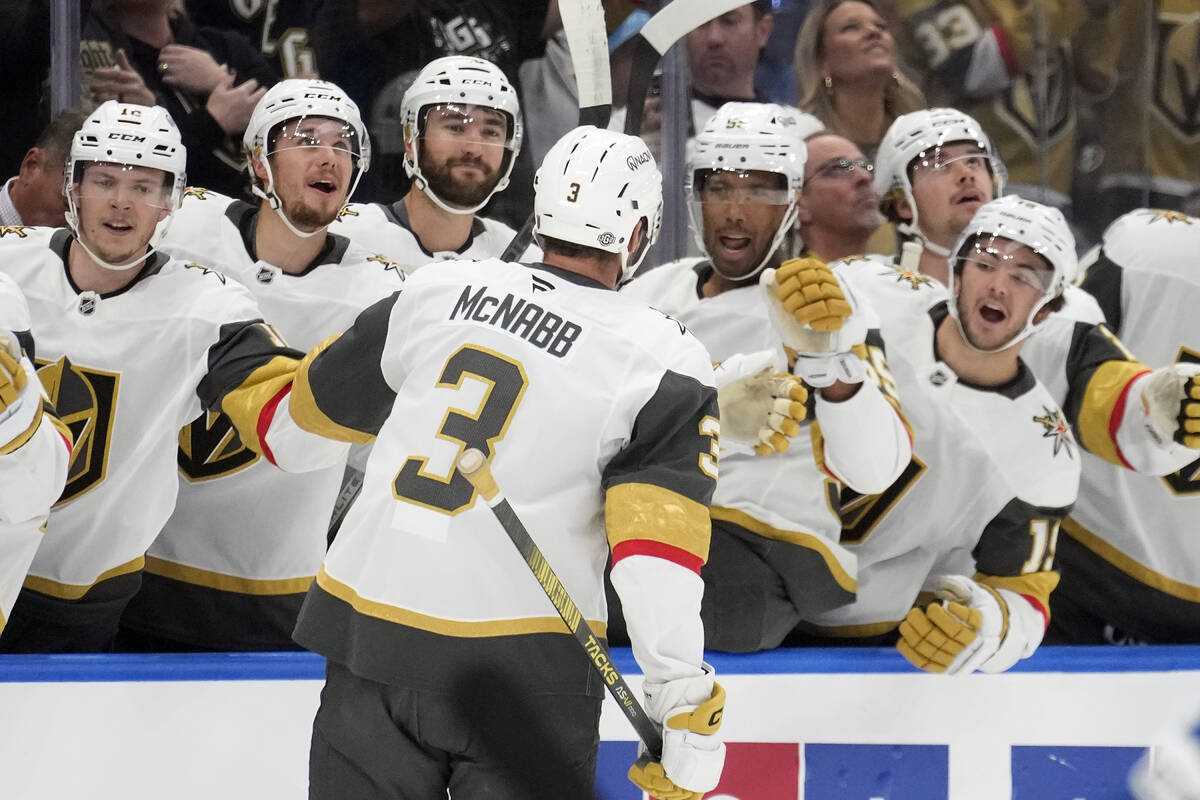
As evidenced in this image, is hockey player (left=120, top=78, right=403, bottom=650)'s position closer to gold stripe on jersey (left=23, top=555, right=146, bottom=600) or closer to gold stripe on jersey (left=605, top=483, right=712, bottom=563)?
gold stripe on jersey (left=23, top=555, right=146, bottom=600)

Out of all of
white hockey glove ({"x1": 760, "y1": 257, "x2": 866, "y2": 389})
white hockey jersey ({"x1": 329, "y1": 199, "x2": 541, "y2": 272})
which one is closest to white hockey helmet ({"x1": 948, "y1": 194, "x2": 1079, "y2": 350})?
white hockey glove ({"x1": 760, "y1": 257, "x2": 866, "y2": 389})

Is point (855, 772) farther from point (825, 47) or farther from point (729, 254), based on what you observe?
point (825, 47)

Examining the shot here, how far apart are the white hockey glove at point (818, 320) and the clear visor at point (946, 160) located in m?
0.70

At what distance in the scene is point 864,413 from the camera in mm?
2607

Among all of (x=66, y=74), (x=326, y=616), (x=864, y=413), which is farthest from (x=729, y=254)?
(x=66, y=74)

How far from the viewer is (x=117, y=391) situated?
9.13 ft

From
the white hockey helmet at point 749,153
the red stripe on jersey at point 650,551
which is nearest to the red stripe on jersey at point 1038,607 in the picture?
the white hockey helmet at point 749,153

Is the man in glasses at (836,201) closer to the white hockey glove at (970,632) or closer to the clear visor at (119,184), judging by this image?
the white hockey glove at (970,632)

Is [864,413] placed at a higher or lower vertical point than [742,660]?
higher

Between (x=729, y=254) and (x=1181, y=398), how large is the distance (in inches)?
35.3

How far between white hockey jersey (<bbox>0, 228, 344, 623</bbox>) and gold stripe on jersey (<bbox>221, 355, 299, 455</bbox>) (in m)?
0.19

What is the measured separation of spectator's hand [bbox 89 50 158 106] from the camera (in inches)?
138

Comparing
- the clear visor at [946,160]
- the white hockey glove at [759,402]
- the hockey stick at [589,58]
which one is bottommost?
the white hockey glove at [759,402]

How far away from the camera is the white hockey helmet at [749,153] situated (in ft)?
9.62
